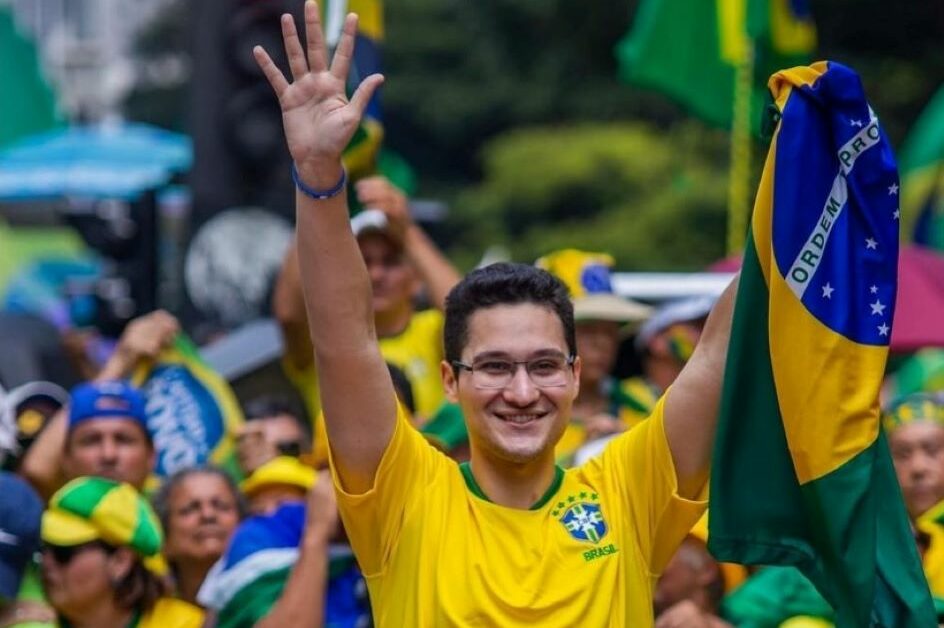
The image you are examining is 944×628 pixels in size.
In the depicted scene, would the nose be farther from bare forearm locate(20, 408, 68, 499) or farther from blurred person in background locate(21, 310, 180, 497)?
bare forearm locate(20, 408, 68, 499)

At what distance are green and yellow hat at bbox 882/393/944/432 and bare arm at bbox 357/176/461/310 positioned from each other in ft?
5.00

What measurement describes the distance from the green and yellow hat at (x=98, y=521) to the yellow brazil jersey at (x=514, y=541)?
176cm

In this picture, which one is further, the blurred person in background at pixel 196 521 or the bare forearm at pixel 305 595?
the blurred person in background at pixel 196 521

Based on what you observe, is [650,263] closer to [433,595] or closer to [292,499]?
[292,499]

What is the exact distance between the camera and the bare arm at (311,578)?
257 inches

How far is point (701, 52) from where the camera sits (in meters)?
12.8

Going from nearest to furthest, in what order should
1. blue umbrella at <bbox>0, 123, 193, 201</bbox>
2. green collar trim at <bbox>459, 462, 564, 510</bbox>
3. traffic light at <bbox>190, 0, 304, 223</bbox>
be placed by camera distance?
green collar trim at <bbox>459, 462, 564, 510</bbox> < traffic light at <bbox>190, 0, 304, 223</bbox> < blue umbrella at <bbox>0, 123, 193, 201</bbox>

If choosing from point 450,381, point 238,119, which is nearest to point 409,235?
point 450,381

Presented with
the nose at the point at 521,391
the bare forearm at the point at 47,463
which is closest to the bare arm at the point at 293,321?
the bare forearm at the point at 47,463

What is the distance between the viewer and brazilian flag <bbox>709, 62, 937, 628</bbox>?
5.39m

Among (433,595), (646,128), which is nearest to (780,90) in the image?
(433,595)

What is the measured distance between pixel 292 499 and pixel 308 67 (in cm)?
280

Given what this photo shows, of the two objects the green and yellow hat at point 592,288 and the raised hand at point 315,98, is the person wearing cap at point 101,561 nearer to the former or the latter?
the raised hand at point 315,98

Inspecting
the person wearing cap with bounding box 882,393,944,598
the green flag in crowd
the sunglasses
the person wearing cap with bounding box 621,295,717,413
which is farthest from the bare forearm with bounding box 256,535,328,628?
the green flag in crowd
